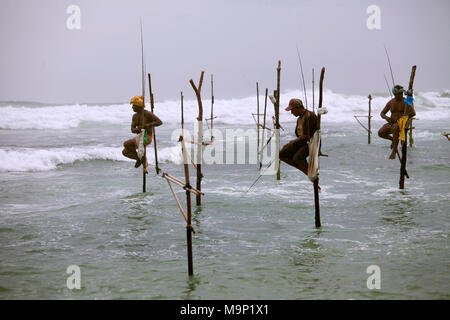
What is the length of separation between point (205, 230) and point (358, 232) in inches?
92.7

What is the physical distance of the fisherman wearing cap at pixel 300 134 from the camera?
6836 mm

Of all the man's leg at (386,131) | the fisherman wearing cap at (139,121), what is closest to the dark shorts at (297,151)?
the fisherman wearing cap at (139,121)

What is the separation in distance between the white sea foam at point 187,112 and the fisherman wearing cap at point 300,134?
23.1 m

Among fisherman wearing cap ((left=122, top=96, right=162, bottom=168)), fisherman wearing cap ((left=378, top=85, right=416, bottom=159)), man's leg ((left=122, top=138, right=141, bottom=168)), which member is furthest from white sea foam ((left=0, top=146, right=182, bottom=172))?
fisherman wearing cap ((left=378, top=85, right=416, bottom=159))

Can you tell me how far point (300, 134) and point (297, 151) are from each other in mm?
309

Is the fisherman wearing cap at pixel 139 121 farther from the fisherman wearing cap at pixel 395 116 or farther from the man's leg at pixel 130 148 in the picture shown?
the fisherman wearing cap at pixel 395 116

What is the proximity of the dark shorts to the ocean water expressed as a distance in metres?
1.17

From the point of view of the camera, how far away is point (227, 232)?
7.49 metres

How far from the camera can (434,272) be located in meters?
5.61

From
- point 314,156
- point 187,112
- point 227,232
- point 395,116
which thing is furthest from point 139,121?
point 187,112

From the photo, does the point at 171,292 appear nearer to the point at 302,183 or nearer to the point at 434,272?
the point at 434,272

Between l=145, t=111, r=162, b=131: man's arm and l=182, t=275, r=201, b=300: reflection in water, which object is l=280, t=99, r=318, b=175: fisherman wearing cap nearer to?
l=182, t=275, r=201, b=300: reflection in water

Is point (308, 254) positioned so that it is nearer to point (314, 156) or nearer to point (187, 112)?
point (314, 156)
